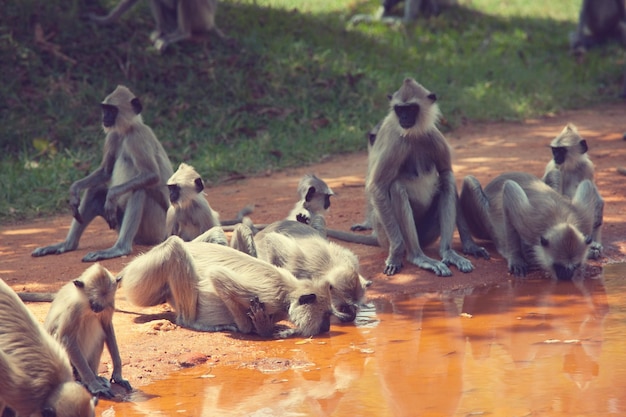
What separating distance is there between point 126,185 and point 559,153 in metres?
3.54

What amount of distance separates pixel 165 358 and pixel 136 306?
94 cm

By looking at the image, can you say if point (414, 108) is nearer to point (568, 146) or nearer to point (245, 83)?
point (568, 146)

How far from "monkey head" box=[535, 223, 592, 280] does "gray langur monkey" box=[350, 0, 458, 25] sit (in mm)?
9968

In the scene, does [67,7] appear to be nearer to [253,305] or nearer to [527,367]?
[253,305]

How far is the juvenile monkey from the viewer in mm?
6355

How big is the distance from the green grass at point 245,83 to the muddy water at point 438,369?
190 inches

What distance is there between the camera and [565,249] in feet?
23.6

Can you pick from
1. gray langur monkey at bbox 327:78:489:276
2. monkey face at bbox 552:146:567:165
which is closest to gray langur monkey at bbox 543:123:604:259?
monkey face at bbox 552:146:567:165

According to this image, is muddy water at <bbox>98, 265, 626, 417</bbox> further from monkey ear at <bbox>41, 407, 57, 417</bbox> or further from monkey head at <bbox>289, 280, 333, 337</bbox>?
monkey ear at <bbox>41, 407, 57, 417</bbox>

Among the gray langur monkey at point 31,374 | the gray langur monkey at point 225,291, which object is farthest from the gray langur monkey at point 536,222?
the gray langur monkey at point 31,374

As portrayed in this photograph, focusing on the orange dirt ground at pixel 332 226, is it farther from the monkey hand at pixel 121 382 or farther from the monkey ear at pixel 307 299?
the monkey ear at pixel 307 299

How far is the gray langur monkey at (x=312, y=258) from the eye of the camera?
250 inches

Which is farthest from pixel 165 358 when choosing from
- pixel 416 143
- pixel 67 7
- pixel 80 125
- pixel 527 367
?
pixel 67 7

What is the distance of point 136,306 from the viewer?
21.7 ft
